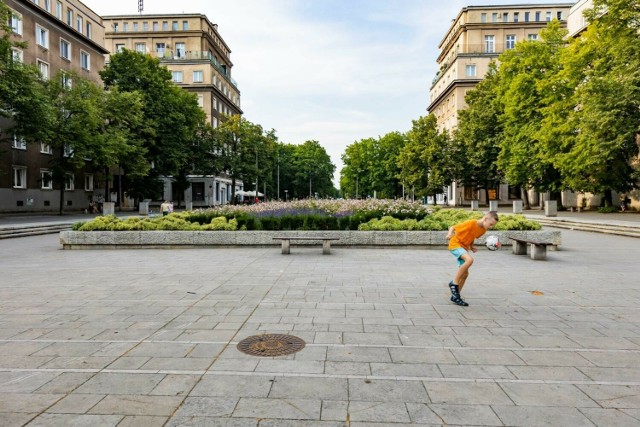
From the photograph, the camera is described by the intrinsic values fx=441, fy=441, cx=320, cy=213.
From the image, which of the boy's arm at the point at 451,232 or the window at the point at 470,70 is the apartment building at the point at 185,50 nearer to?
the window at the point at 470,70

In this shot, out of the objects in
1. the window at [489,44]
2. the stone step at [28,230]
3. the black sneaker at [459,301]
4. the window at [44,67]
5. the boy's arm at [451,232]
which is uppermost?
the window at [489,44]

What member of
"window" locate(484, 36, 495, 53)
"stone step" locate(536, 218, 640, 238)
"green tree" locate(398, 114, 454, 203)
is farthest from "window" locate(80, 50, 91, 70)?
"window" locate(484, 36, 495, 53)

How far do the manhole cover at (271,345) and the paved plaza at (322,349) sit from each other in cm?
13

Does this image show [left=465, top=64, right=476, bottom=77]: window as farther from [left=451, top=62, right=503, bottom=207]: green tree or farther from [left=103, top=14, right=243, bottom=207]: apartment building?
[left=103, top=14, right=243, bottom=207]: apartment building

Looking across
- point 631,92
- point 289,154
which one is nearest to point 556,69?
point 631,92

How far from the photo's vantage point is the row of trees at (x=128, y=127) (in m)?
27.5

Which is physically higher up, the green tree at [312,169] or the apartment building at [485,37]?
the apartment building at [485,37]

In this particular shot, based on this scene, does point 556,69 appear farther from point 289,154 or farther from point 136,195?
point 289,154

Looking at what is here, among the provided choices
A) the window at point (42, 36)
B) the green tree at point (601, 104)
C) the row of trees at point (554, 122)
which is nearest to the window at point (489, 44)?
the row of trees at point (554, 122)

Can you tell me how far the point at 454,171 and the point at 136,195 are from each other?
1382 inches

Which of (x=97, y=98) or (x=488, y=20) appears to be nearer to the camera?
(x=97, y=98)

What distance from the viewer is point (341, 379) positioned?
4098mm

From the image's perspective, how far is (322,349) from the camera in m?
4.92

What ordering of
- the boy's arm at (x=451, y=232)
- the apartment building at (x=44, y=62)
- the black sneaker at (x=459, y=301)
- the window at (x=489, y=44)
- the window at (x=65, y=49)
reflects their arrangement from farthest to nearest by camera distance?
the window at (x=489, y=44)
the window at (x=65, y=49)
the apartment building at (x=44, y=62)
the boy's arm at (x=451, y=232)
the black sneaker at (x=459, y=301)
